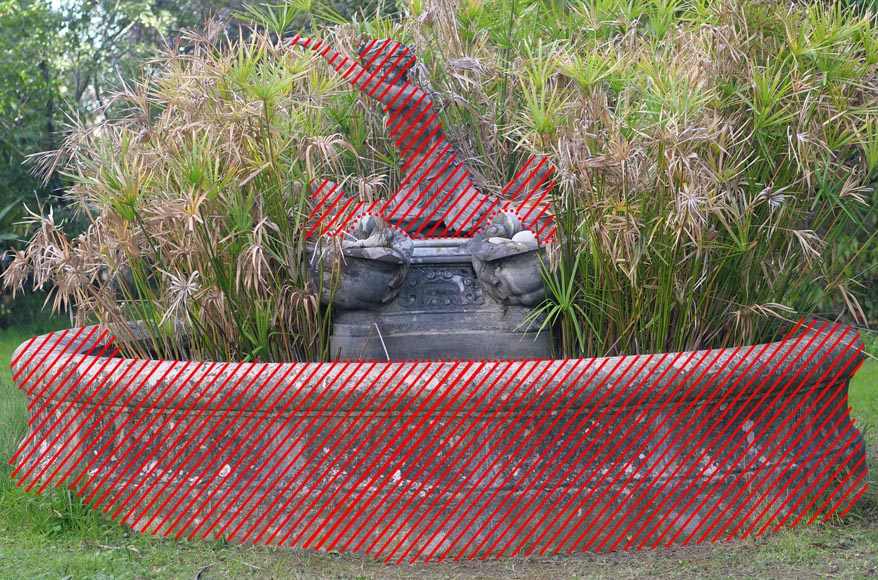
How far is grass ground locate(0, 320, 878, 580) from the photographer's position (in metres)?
3.14

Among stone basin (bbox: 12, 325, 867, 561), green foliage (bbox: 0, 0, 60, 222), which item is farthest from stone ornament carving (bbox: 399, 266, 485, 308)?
green foliage (bbox: 0, 0, 60, 222)

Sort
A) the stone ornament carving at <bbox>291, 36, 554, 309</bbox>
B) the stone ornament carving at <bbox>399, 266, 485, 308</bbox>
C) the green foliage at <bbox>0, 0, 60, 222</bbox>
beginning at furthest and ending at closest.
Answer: the green foliage at <bbox>0, 0, 60, 222</bbox>, the stone ornament carving at <bbox>399, 266, 485, 308</bbox>, the stone ornament carving at <bbox>291, 36, 554, 309</bbox>

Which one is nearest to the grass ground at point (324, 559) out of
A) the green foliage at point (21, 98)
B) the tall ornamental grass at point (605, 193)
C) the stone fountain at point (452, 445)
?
the stone fountain at point (452, 445)

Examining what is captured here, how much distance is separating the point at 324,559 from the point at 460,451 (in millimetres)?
561

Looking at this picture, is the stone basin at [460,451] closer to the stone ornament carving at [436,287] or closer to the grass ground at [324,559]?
the grass ground at [324,559]

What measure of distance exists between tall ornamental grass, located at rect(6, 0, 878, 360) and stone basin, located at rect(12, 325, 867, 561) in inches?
12.3

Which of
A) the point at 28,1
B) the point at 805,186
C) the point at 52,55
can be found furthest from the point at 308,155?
the point at 28,1

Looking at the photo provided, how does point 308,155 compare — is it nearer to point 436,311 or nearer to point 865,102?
point 436,311

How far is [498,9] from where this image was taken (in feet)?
17.2

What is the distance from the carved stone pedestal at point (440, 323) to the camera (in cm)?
383

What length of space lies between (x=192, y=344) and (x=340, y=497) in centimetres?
92

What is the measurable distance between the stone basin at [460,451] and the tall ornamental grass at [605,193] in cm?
31

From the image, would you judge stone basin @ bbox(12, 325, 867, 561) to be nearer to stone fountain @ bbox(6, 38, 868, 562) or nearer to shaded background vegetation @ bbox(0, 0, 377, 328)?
stone fountain @ bbox(6, 38, 868, 562)

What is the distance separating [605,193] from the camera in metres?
3.45
